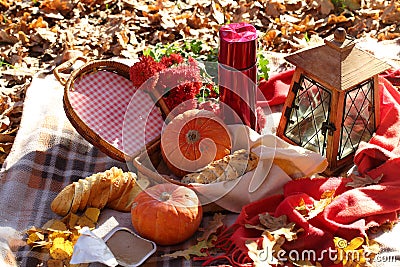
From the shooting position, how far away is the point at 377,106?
8.86 feet

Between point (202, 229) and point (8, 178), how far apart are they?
0.91m

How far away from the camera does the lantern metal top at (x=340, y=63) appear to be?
2484mm

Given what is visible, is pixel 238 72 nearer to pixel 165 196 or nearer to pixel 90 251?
pixel 165 196

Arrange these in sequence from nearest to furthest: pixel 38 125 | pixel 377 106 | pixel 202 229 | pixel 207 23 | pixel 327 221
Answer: pixel 327 221, pixel 202 229, pixel 377 106, pixel 38 125, pixel 207 23

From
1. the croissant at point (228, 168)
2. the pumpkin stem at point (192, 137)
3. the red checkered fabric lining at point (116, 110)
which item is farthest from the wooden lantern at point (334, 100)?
the red checkered fabric lining at point (116, 110)

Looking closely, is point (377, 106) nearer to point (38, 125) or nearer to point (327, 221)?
point (327, 221)

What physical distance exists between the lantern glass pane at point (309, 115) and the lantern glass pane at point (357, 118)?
0.08 meters

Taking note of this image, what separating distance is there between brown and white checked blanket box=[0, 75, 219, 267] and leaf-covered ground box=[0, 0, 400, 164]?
62cm

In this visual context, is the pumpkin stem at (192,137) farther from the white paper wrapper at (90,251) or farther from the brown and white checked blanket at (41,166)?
the white paper wrapper at (90,251)

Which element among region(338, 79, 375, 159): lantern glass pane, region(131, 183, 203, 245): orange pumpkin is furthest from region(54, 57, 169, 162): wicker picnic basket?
region(338, 79, 375, 159): lantern glass pane

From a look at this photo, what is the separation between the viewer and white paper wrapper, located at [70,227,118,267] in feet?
7.32

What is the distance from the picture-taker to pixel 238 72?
2756mm

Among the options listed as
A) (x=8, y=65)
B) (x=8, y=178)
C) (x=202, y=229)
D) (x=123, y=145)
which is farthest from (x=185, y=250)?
(x=8, y=65)

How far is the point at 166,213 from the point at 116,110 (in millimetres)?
803
